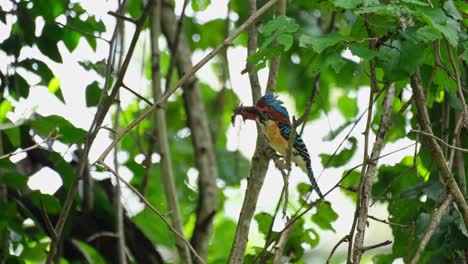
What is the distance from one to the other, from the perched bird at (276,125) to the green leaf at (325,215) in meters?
0.07

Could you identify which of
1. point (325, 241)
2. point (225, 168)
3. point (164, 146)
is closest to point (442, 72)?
point (164, 146)

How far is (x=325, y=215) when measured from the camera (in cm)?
398

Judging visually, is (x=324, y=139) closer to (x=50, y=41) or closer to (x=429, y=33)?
(x=50, y=41)

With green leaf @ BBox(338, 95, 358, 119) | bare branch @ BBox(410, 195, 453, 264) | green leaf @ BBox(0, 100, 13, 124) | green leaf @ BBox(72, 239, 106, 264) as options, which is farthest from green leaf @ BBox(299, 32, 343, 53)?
green leaf @ BBox(338, 95, 358, 119)

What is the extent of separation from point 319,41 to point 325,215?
Answer: 152cm

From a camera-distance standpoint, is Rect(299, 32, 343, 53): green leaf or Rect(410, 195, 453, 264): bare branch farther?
Rect(410, 195, 453, 264): bare branch

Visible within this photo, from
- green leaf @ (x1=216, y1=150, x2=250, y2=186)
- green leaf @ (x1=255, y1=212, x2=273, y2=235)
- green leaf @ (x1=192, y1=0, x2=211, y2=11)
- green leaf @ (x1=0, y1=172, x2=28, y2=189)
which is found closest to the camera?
green leaf @ (x1=0, y1=172, x2=28, y2=189)

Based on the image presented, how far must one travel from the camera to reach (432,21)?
8.25ft

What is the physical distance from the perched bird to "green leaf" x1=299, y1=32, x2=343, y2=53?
0.99 m

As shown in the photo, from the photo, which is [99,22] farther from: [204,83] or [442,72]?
[204,83]

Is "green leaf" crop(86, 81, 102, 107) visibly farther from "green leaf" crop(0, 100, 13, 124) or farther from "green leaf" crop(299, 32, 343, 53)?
"green leaf" crop(299, 32, 343, 53)

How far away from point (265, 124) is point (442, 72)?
3.88 feet

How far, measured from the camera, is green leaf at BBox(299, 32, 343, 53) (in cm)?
259

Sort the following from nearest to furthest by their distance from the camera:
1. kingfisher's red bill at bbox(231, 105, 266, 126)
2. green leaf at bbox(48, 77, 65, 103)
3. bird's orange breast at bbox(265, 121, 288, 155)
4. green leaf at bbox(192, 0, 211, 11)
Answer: kingfisher's red bill at bbox(231, 105, 266, 126) < green leaf at bbox(48, 77, 65, 103) < bird's orange breast at bbox(265, 121, 288, 155) < green leaf at bbox(192, 0, 211, 11)
